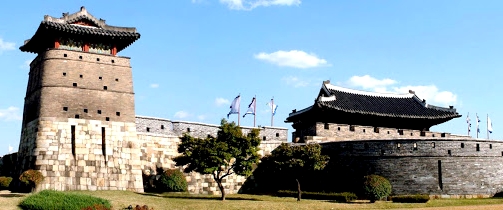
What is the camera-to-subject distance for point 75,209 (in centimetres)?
3027

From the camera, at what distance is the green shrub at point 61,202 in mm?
30391

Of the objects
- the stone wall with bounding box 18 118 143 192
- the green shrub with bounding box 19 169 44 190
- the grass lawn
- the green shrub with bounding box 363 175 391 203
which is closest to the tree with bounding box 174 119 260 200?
the grass lawn

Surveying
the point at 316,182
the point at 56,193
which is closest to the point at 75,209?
the point at 56,193

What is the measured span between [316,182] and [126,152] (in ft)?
44.1

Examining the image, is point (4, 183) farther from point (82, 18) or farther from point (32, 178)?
point (82, 18)

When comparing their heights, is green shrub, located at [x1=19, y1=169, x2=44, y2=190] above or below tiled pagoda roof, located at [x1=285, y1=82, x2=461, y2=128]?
below

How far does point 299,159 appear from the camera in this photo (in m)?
42.4

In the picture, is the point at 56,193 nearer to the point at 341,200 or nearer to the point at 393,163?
the point at 341,200

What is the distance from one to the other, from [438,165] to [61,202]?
79.8ft

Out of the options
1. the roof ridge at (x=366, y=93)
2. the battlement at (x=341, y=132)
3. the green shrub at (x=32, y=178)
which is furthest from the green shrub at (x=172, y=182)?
the roof ridge at (x=366, y=93)

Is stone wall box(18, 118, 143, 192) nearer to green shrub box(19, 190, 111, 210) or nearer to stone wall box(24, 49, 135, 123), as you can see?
stone wall box(24, 49, 135, 123)

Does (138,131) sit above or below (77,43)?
below

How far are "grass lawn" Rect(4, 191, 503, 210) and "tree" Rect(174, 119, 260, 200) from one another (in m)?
1.90

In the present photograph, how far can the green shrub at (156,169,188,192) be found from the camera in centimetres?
3991
